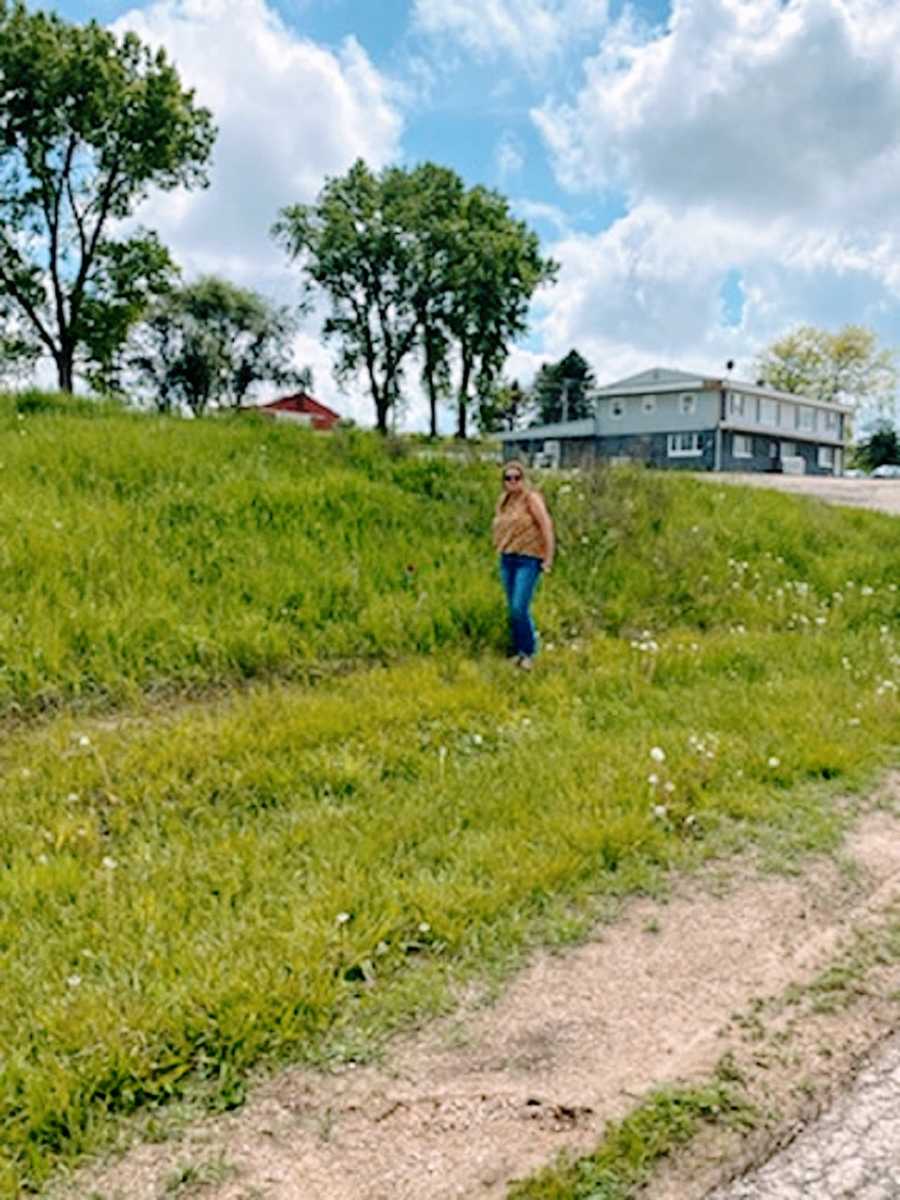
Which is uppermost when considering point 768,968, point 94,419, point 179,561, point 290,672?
point 94,419

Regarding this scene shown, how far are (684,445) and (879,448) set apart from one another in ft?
91.0

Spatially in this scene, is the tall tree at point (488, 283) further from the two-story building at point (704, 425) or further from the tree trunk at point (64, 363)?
the tree trunk at point (64, 363)

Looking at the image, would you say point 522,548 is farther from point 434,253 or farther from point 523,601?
point 434,253

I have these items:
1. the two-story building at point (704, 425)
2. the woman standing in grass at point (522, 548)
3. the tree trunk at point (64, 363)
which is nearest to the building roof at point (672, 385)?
the two-story building at point (704, 425)

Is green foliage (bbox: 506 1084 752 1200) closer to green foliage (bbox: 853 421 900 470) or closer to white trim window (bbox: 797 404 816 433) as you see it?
white trim window (bbox: 797 404 816 433)

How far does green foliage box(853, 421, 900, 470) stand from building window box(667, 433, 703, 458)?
1031 inches

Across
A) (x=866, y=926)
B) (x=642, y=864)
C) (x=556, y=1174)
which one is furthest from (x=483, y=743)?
(x=556, y=1174)

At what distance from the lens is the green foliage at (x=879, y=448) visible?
6594cm

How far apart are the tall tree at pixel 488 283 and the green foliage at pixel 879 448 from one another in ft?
120

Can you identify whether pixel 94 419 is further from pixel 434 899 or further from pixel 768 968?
pixel 768 968

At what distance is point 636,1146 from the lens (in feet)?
6.93

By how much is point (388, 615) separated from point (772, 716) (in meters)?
2.95

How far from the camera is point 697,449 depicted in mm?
46781

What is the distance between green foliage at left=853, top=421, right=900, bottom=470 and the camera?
65938 mm
